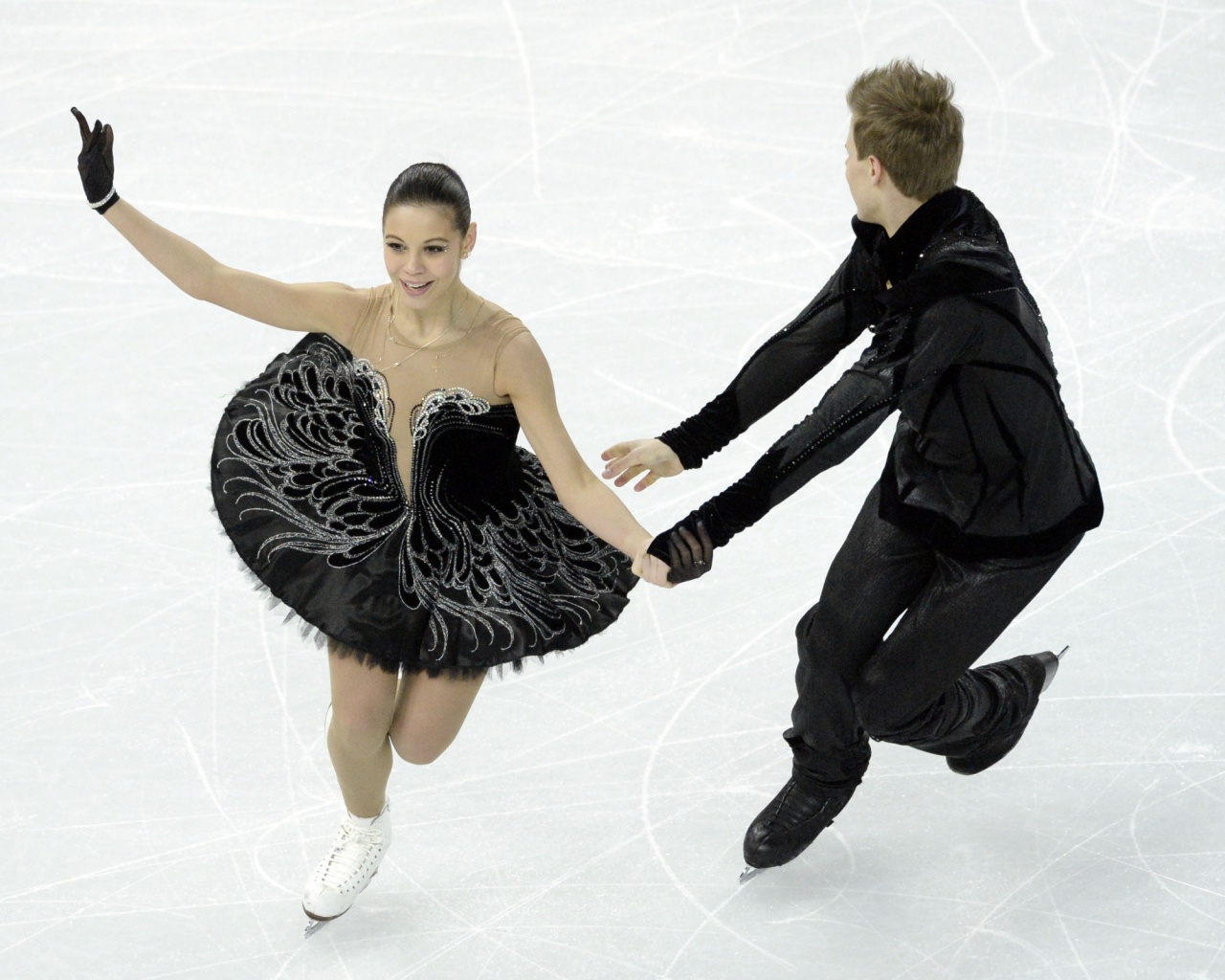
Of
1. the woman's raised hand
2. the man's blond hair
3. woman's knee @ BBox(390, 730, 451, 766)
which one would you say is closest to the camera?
the man's blond hair

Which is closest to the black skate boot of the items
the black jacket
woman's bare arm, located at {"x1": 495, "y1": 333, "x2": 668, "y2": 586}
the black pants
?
the black pants

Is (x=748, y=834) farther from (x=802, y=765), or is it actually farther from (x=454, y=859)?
(x=454, y=859)

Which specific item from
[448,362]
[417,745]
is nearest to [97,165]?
[448,362]

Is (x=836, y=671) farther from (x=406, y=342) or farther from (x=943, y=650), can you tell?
(x=406, y=342)

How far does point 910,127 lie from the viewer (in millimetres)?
2861

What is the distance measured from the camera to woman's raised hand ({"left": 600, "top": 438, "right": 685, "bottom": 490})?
3.38 meters

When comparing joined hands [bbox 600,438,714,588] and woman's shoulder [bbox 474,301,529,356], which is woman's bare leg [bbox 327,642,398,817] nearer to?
joined hands [bbox 600,438,714,588]

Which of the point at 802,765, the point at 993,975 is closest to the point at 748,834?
the point at 802,765

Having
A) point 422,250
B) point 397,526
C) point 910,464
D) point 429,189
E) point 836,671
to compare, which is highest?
point 429,189

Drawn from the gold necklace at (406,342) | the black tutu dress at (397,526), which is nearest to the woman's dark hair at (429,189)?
the gold necklace at (406,342)

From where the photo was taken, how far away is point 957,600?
311cm

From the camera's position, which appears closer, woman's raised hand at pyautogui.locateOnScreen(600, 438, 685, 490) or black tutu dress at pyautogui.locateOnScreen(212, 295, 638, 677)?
black tutu dress at pyautogui.locateOnScreen(212, 295, 638, 677)

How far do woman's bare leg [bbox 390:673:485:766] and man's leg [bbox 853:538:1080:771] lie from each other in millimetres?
779

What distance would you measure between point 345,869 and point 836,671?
1053mm
